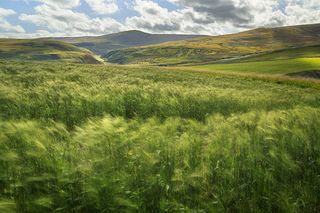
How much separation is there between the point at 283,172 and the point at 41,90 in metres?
9.36

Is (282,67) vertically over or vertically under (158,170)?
under

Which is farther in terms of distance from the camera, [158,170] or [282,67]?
[282,67]

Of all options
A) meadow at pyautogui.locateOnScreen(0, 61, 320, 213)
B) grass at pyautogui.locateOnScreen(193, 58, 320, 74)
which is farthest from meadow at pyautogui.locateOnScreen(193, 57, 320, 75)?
meadow at pyautogui.locateOnScreen(0, 61, 320, 213)

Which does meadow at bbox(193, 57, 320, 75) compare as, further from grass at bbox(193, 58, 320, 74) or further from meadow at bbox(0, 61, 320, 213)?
meadow at bbox(0, 61, 320, 213)

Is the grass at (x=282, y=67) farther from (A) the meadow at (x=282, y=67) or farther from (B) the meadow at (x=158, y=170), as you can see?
(B) the meadow at (x=158, y=170)

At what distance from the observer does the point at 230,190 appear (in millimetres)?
4328

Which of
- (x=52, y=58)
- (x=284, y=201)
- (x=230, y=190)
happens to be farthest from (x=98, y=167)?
(x=52, y=58)

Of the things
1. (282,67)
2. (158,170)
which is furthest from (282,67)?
(158,170)

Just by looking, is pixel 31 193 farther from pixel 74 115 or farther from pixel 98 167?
pixel 74 115

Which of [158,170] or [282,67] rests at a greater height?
[158,170]

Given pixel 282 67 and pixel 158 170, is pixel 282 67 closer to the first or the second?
pixel 282 67

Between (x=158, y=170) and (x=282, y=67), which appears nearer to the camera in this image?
(x=158, y=170)

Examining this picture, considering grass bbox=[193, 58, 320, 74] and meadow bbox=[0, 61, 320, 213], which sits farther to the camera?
grass bbox=[193, 58, 320, 74]

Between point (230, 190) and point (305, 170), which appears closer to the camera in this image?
point (230, 190)
